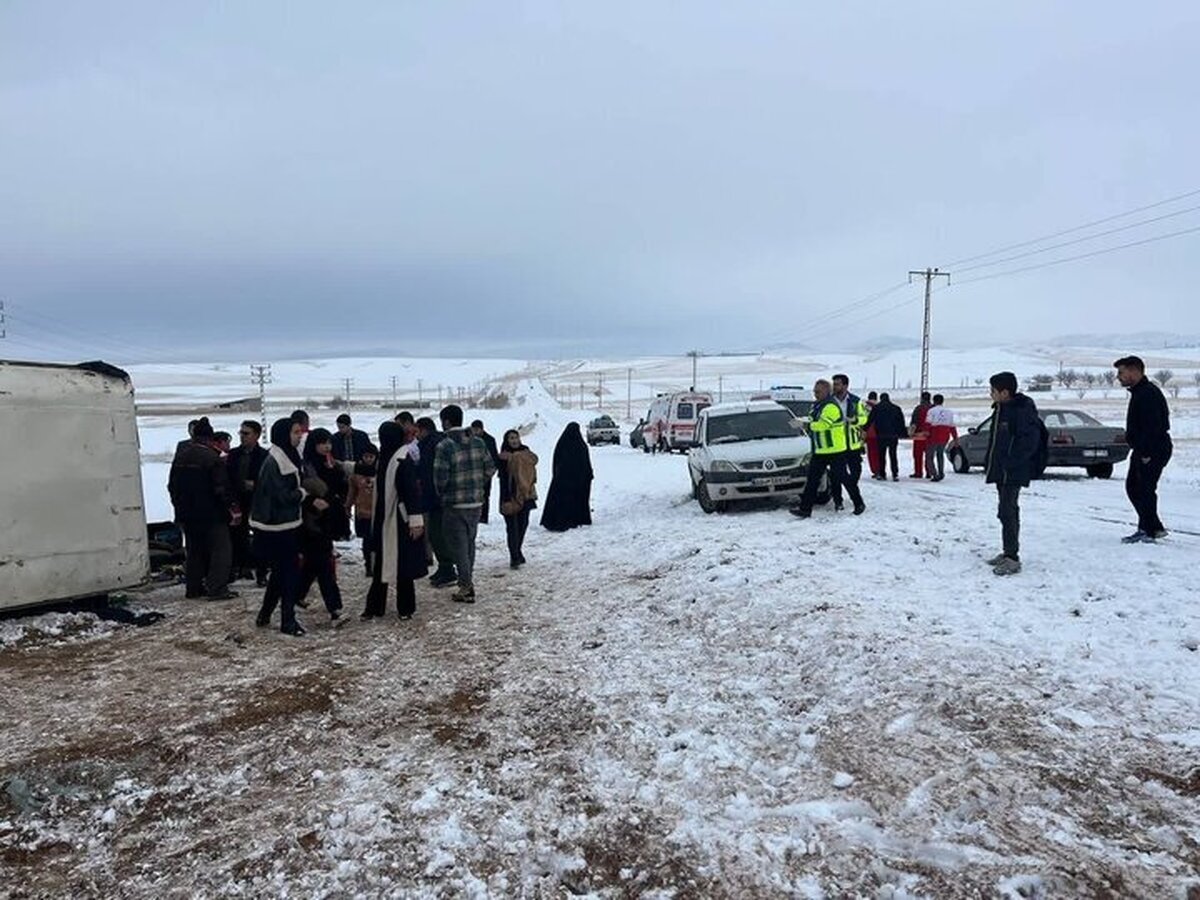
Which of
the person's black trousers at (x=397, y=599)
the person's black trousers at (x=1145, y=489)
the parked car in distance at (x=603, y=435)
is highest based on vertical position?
the person's black trousers at (x=1145, y=489)

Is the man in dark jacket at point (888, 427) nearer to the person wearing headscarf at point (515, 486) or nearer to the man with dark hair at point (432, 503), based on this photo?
the person wearing headscarf at point (515, 486)

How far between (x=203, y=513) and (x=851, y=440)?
7.96 metres

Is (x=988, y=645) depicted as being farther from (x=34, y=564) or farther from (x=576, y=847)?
(x=34, y=564)

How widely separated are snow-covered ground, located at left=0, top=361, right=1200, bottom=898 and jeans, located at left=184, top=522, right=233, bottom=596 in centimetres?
73

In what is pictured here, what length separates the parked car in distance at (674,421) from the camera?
3000 centimetres

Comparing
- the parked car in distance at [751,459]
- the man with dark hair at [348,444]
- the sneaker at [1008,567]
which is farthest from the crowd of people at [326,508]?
the sneaker at [1008,567]

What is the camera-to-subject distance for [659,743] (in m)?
4.55

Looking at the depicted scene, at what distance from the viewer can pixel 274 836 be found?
366 cm

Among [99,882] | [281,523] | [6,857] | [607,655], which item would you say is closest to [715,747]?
[607,655]

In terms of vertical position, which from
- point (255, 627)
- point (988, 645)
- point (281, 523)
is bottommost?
point (255, 627)

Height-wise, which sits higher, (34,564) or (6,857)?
(34,564)

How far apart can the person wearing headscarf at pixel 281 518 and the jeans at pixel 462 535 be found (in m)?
1.34

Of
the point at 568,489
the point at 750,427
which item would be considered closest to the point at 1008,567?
the point at 750,427

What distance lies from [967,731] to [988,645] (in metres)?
1.22
